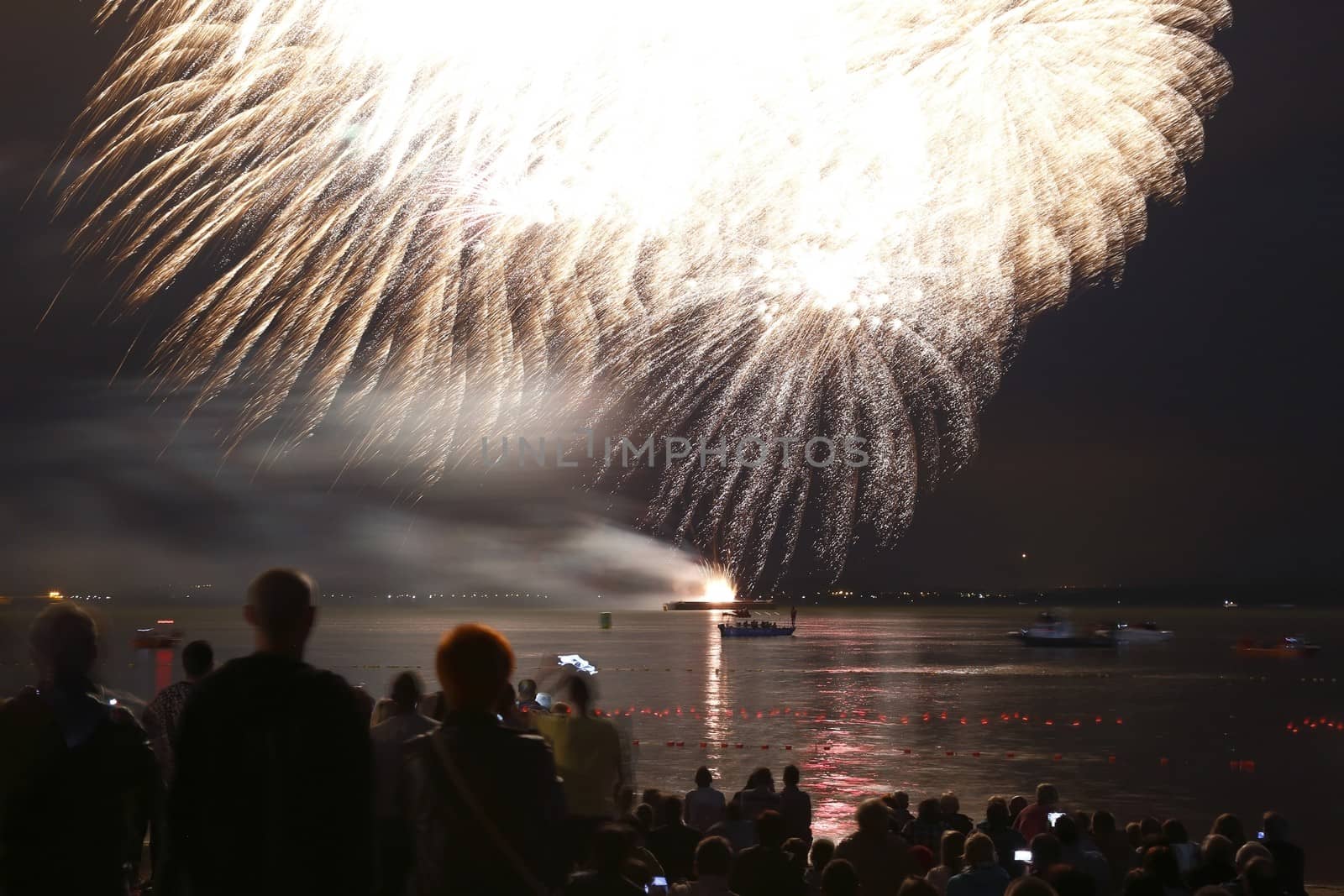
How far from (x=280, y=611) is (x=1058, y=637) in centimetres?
15358

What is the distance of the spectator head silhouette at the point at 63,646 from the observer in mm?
4508

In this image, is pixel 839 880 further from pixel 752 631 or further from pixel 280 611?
pixel 752 631

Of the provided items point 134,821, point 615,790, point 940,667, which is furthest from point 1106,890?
point 940,667

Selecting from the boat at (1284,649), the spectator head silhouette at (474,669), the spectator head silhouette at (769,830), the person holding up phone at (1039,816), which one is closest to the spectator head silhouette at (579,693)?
the spectator head silhouette at (769,830)

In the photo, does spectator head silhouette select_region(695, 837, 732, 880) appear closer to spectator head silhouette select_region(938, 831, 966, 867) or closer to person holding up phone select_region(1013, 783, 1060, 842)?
spectator head silhouette select_region(938, 831, 966, 867)

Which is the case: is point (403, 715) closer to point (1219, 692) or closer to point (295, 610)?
point (295, 610)

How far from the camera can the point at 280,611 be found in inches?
144

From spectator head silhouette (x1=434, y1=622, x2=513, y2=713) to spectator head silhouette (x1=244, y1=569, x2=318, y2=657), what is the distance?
408mm

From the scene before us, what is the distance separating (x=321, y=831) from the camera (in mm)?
3430

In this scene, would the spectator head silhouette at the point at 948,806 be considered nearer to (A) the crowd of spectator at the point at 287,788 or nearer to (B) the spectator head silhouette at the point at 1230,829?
(B) the spectator head silhouette at the point at 1230,829

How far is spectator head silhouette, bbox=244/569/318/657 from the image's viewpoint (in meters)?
3.63

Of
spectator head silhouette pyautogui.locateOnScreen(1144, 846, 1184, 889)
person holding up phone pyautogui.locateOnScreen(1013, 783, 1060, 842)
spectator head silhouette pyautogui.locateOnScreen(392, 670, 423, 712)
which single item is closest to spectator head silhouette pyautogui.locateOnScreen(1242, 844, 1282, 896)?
spectator head silhouette pyautogui.locateOnScreen(1144, 846, 1184, 889)

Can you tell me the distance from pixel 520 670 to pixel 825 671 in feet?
67.1

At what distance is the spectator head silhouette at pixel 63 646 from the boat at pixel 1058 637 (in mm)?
151810
